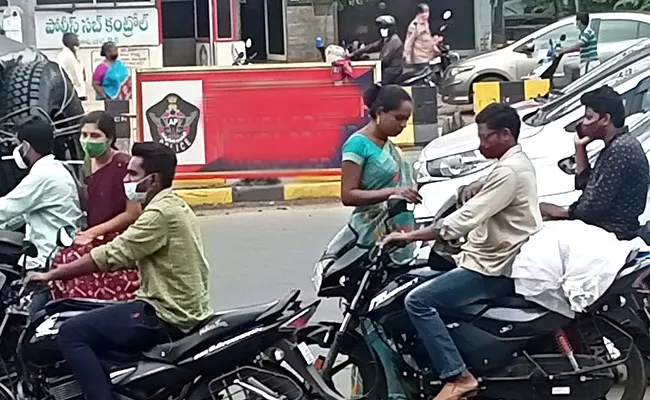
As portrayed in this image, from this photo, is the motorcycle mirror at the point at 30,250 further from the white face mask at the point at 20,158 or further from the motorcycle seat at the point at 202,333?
the motorcycle seat at the point at 202,333

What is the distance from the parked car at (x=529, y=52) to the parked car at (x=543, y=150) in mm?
10851

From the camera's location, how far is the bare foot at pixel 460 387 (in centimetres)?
562

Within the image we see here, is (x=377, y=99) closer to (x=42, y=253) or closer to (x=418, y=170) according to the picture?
(x=42, y=253)

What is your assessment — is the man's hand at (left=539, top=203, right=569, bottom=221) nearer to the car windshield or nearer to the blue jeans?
the blue jeans

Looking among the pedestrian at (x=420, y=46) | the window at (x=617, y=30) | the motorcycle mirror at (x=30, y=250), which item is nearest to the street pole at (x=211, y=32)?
the pedestrian at (x=420, y=46)

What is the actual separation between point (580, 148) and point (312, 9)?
24.2m

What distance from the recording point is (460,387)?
18.5ft

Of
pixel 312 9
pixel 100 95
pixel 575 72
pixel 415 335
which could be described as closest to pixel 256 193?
pixel 100 95

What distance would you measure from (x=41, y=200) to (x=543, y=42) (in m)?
16.9

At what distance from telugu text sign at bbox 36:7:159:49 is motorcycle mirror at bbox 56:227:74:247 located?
635 inches

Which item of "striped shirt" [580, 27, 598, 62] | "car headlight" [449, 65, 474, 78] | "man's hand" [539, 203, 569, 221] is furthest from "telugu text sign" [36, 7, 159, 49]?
"man's hand" [539, 203, 569, 221]

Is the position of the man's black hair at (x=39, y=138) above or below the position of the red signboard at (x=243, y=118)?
above

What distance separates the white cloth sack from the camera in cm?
558

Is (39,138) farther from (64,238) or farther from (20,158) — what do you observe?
(64,238)
